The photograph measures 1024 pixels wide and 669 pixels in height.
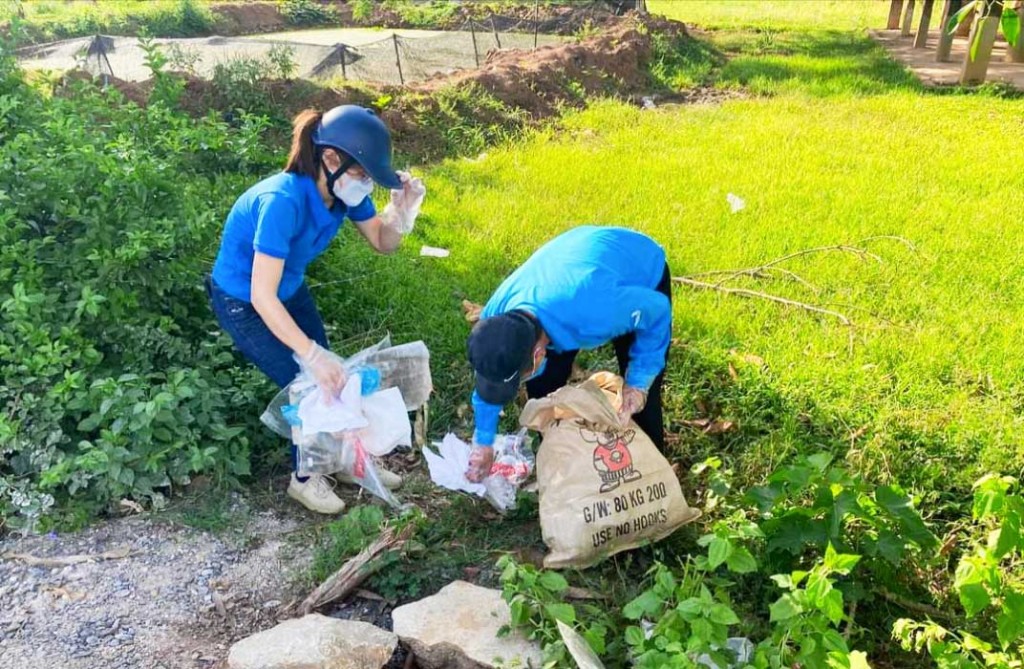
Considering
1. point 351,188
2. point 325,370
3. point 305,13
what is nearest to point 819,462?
point 325,370

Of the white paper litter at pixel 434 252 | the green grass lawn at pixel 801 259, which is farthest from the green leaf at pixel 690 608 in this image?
the white paper litter at pixel 434 252

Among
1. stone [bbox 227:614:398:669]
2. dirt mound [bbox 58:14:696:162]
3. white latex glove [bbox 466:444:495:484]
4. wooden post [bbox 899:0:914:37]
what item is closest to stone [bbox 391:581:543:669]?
stone [bbox 227:614:398:669]

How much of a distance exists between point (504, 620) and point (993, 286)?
10.7 ft

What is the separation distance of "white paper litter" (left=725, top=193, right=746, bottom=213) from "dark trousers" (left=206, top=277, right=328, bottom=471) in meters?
3.14

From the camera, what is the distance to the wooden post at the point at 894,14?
38.6 feet

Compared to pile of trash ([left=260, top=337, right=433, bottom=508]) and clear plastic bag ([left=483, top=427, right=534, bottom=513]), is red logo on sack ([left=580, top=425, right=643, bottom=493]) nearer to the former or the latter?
clear plastic bag ([left=483, top=427, right=534, bottom=513])

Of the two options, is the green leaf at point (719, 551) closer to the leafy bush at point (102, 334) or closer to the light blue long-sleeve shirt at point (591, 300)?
the light blue long-sleeve shirt at point (591, 300)

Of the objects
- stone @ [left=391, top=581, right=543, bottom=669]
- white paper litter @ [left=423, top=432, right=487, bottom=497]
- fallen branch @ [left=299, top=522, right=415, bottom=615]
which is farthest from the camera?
white paper litter @ [left=423, top=432, right=487, bottom=497]

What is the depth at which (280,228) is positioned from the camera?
8.13 feet

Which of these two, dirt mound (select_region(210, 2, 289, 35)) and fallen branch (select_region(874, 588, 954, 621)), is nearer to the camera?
fallen branch (select_region(874, 588, 954, 621))

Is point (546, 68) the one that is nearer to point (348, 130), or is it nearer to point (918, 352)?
point (918, 352)

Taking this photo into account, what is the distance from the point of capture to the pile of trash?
108 inches

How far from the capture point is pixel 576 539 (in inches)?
98.1

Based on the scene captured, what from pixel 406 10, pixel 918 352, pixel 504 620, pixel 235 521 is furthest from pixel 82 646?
Result: pixel 406 10
